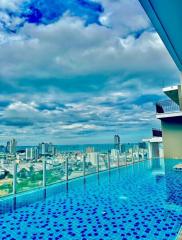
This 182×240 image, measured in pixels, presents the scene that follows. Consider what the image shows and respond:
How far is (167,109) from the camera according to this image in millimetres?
14461

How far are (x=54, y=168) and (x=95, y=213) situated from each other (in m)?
3.15

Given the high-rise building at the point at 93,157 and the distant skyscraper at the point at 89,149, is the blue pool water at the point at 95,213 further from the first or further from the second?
the distant skyscraper at the point at 89,149

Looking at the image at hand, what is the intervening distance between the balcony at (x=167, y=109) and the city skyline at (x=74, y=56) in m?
0.71

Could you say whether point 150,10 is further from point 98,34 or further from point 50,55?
point 50,55

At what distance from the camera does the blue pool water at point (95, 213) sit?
308 centimetres

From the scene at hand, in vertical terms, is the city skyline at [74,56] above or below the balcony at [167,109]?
above

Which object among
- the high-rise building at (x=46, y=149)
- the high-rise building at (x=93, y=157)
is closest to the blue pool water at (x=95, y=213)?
the high-rise building at (x=46, y=149)

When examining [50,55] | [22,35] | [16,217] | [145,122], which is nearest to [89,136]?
[145,122]

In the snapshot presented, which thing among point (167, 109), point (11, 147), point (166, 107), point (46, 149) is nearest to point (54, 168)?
point (46, 149)

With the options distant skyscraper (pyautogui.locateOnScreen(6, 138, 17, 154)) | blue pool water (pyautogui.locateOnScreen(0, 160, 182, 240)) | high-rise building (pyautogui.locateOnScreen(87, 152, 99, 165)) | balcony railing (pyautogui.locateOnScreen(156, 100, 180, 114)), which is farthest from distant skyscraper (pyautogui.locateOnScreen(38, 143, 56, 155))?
balcony railing (pyautogui.locateOnScreen(156, 100, 180, 114))

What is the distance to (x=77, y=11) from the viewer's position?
8734 millimetres

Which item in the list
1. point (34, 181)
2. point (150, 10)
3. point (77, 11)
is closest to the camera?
point (150, 10)

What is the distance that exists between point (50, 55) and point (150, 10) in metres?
9.54

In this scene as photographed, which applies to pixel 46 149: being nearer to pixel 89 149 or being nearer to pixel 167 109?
pixel 89 149
